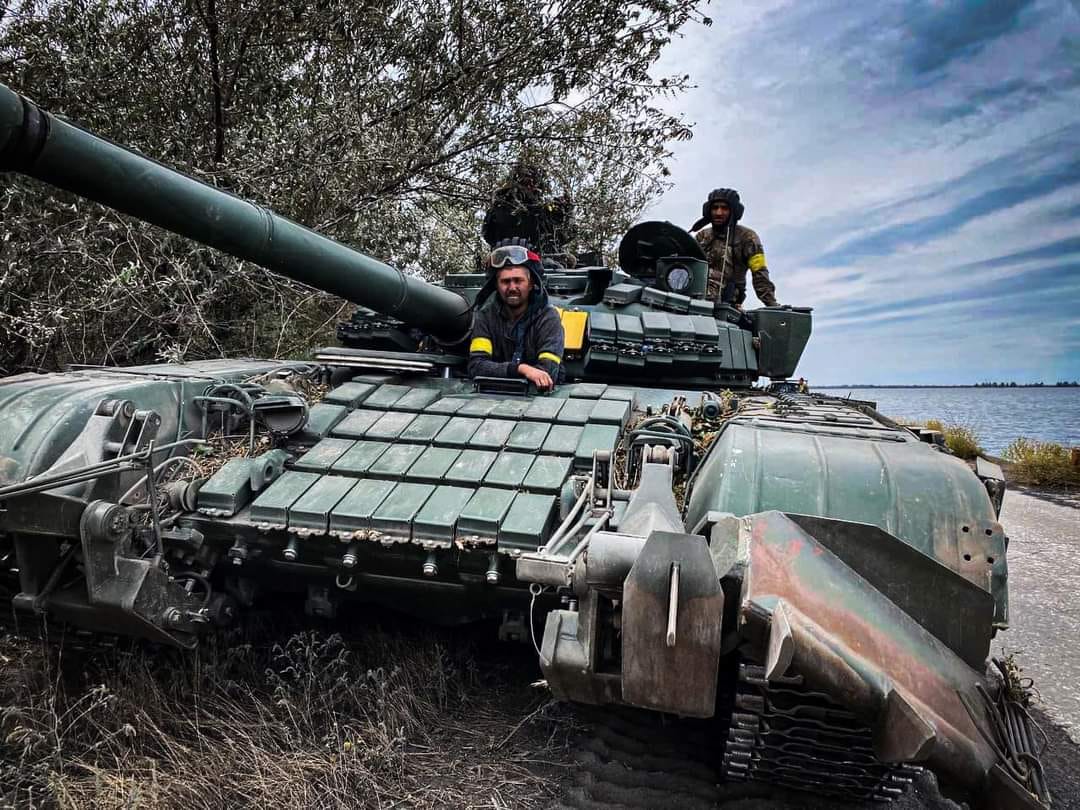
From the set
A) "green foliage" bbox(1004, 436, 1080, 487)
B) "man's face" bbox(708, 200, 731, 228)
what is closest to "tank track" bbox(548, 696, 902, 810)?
"man's face" bbox(708, 200, 731, 228)

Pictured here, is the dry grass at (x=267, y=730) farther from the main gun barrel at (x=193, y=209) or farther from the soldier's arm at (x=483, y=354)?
the main gun barrel at (x=193, y=209)

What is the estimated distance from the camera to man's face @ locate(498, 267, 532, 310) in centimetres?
417

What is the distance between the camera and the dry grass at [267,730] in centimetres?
273

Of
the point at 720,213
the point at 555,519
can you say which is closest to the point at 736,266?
the point at 720,213

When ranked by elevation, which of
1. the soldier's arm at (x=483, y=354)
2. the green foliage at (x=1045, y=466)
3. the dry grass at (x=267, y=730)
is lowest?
the dry grass at (x=267, y=730)

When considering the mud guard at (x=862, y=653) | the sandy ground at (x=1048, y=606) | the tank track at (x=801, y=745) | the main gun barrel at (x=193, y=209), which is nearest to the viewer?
the mud guard at (x=862, y=653)

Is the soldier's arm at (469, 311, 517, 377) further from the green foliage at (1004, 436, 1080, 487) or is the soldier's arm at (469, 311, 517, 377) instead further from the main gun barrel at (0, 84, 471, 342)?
the green foliage at (1004, 436, 1080, 487)

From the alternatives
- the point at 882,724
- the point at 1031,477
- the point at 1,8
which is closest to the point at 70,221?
the point at 1,8

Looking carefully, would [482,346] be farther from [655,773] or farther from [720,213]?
[720,213]

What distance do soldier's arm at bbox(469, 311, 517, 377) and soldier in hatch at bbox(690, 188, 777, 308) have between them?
2.87 meters

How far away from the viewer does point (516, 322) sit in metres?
4.27

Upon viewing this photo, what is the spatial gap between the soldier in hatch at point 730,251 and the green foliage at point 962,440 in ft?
28.8

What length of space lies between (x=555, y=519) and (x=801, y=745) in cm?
117

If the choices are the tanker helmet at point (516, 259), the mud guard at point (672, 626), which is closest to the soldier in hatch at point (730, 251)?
the tanker helmet at point (516, 259)
